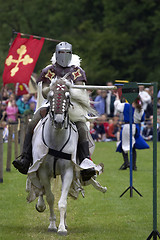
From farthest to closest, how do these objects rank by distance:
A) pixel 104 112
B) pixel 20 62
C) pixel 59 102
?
pixel 104 112, pixel 20 62, pixel 59 102

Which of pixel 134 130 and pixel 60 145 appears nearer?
pixel 60 145

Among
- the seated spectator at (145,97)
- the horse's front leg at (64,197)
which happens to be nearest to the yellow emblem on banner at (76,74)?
the horse's front leg at (64,197)

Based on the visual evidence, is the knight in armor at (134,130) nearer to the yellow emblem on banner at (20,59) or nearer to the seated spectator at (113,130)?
the yellow emblem on banner at (20,59)

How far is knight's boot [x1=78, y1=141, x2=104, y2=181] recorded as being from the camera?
438 inches

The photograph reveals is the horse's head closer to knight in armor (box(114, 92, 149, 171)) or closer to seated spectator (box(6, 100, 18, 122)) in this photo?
knight in armor (box(114, 92, 149, 171))

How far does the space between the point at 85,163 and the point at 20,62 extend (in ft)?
35.9

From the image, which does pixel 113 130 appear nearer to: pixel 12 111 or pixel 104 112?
pixel 104 112

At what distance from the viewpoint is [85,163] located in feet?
36.5

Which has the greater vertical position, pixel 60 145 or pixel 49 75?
pixel 49 75

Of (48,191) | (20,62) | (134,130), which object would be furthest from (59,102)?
(20,62)

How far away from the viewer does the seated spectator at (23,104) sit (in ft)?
95.1

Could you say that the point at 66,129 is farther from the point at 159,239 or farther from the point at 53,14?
the point at 53,14

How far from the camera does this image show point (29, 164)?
1152cm

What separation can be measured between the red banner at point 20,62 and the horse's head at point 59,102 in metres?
11.1
